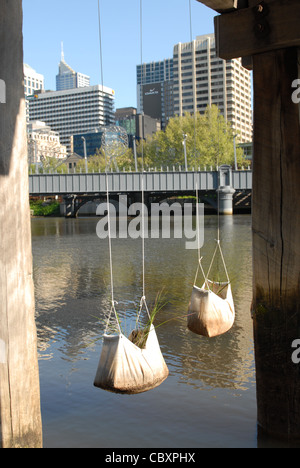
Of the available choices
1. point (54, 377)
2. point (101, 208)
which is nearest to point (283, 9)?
point (54, 377)

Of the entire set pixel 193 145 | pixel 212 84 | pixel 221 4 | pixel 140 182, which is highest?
pixel 212 84

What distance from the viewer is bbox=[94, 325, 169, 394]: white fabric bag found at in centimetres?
393

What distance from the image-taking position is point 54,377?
5562 mm

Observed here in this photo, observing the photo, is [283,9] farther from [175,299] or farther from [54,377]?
[175,299]

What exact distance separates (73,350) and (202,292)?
1.98 metres

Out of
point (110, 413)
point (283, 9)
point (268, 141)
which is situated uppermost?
point (283, 9)

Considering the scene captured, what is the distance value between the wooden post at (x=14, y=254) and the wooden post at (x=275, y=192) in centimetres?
134

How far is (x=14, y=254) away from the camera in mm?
3119

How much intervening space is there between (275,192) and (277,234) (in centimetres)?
28

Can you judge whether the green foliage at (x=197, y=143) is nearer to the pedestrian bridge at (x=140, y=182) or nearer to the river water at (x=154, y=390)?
the pedestrian bridge at (x=140, y=182)

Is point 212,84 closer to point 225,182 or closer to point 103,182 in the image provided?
point 225,182

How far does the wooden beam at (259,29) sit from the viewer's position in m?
3.41

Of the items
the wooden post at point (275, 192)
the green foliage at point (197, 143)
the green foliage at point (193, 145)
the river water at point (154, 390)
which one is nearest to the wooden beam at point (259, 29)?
the wooden post at point (275, 192)

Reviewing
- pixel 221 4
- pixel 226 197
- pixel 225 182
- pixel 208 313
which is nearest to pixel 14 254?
pixel 221 4
